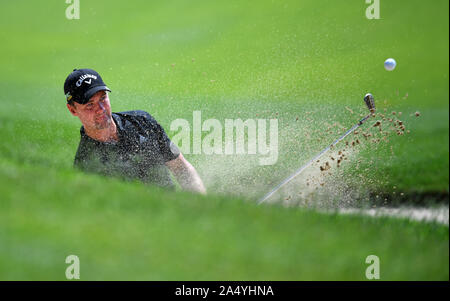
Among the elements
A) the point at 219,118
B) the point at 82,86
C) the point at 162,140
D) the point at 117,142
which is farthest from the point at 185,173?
the point at 219,118

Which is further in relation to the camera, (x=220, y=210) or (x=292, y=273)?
(x=220, y=210)

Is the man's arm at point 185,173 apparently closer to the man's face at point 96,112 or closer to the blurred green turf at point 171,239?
the man's face at point 96,112

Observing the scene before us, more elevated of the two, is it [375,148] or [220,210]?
[375,148]

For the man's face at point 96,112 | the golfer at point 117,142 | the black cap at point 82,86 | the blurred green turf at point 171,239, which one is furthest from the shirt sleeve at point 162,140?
the blurred green turf at point 171,239

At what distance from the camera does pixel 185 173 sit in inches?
203

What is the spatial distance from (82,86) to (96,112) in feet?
0.81

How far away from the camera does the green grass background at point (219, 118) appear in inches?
123

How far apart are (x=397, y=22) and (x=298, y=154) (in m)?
5.35

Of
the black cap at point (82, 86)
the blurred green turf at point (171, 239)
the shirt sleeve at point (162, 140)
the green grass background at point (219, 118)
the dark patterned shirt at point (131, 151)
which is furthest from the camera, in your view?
the shirt sleeve at point (162, 140)

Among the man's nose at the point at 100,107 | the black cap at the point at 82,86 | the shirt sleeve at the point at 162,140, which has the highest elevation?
the black cap at the point at 82,86

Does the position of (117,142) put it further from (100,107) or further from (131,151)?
(100,107)
